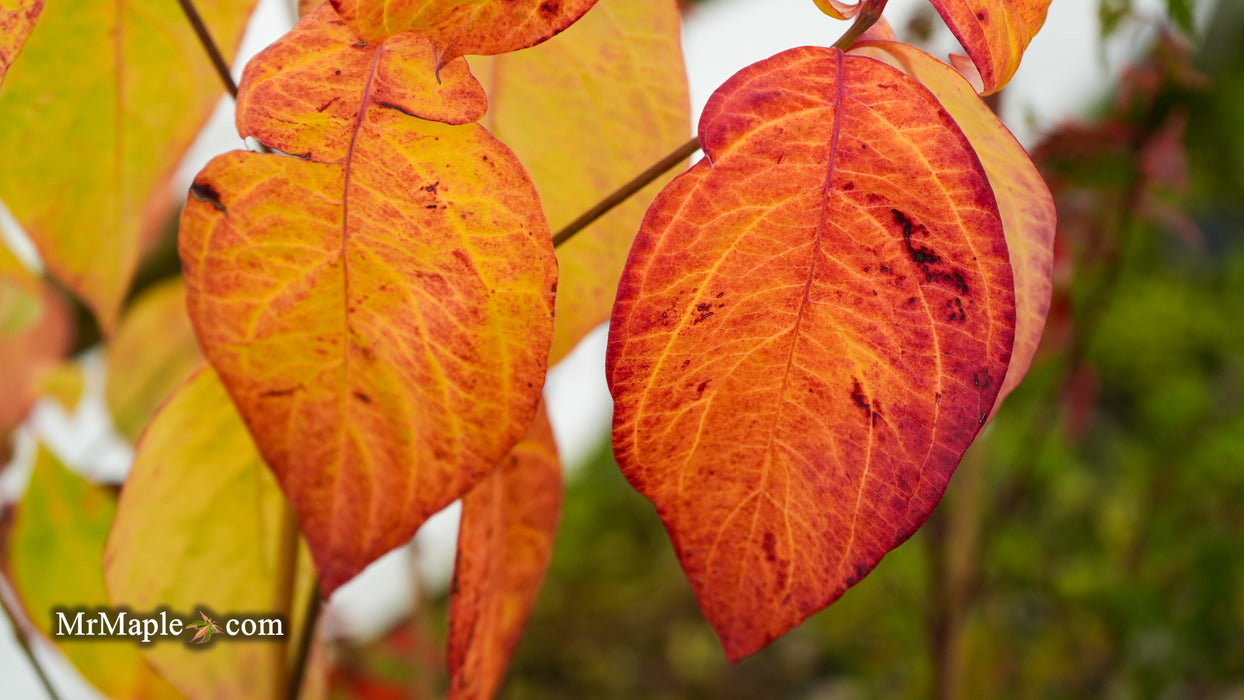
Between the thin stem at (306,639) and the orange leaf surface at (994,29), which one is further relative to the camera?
the thin stem at (306,639)

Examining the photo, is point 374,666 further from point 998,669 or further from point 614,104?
point 614,104

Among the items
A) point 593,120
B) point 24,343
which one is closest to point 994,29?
point 593,120

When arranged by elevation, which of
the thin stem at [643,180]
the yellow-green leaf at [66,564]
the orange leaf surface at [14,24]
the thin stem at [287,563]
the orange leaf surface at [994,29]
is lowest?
the yellow-green leaf at [66,564]

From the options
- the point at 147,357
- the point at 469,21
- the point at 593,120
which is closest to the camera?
the point at 469,21

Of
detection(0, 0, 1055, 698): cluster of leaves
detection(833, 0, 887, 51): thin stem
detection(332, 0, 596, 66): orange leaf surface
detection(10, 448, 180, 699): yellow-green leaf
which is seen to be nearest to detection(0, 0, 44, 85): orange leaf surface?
detection(0, 0, 1055, 698): cluster of leaves

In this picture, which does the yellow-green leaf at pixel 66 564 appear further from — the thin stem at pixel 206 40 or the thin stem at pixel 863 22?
the thin stem at pixel 863 22

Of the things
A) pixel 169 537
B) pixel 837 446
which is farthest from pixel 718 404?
pixel 169 537

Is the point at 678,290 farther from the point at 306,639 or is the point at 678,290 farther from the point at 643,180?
the point at 306,639

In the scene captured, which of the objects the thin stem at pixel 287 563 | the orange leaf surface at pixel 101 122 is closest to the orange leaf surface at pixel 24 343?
the orange leaf surface at pixel 101 122
